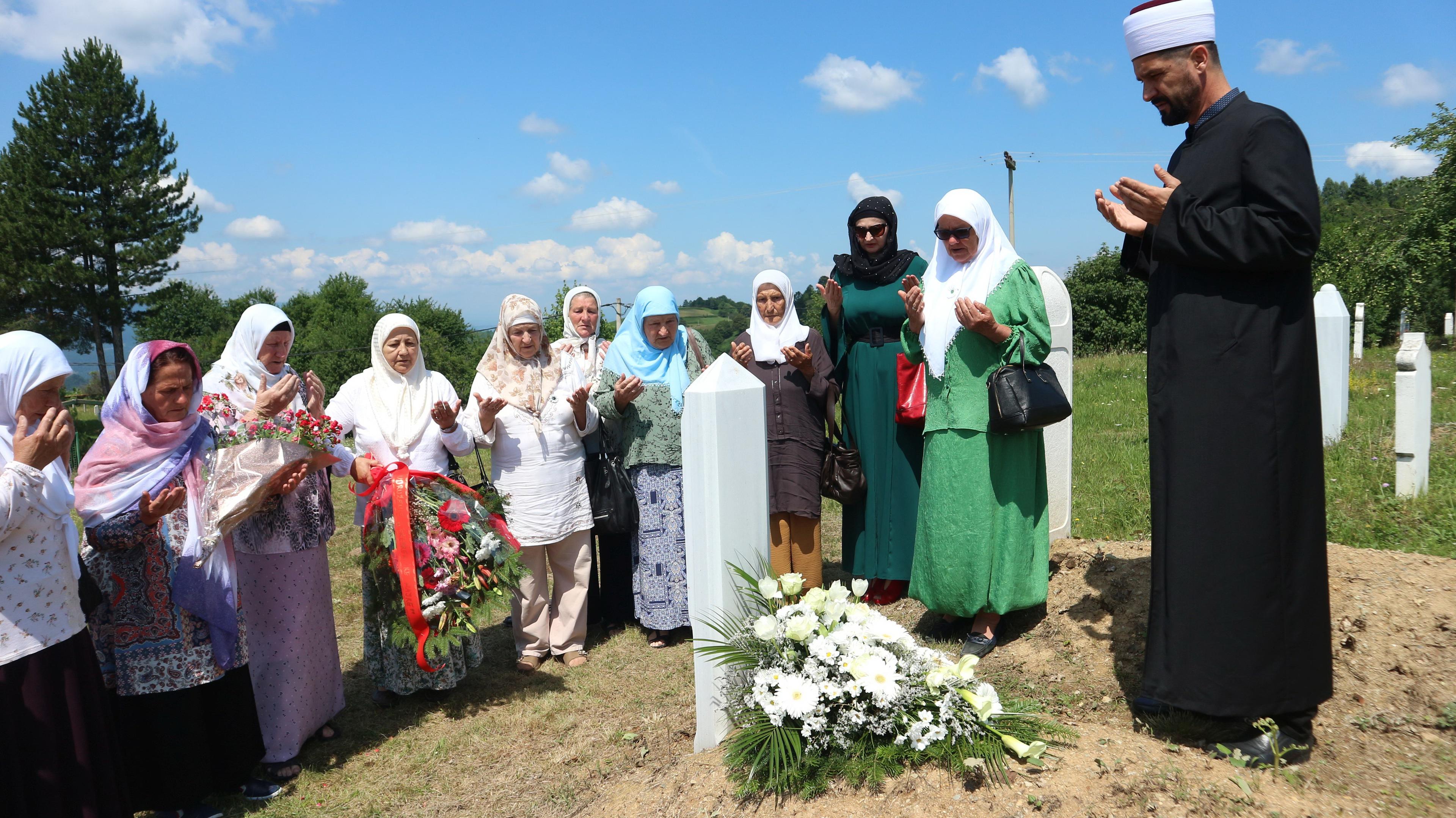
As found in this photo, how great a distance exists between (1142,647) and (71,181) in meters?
33.5

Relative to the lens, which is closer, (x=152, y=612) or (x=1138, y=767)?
(x=1138, y=767)

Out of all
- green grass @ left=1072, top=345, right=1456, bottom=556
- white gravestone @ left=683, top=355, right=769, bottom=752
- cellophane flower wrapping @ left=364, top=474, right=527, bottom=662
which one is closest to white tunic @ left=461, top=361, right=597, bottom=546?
cellophane flower wrapping @ left=364, top=474, right=527, bottom=662

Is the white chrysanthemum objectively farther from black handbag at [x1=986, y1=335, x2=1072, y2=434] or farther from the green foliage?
the green foliage

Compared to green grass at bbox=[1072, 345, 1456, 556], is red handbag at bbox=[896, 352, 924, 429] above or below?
above

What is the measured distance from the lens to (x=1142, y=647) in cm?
366

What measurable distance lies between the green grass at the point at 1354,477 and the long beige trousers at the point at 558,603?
3.33 m

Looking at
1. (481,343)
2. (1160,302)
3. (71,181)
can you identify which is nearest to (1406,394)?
(1160,302)

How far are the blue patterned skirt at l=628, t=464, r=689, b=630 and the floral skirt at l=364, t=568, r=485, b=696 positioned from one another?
1.05 metres

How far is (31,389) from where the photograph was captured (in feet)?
9.01

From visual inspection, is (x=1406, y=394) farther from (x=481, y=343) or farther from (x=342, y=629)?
(x=481, y=343)

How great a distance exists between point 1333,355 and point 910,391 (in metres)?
3.62

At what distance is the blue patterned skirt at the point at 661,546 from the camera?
4.96m

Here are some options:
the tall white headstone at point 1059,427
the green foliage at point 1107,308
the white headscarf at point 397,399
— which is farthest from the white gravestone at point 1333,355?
the green foliage at point 1107,308

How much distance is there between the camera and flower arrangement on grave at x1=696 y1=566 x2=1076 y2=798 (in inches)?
104
